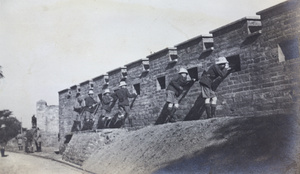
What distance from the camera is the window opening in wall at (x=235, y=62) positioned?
1097 cm

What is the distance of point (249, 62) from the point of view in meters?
10.2

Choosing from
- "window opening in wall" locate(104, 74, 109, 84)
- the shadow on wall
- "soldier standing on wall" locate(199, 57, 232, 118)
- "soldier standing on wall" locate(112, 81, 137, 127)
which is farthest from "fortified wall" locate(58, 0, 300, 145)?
"window opening in wall" locate(104, 74, 109, 84)

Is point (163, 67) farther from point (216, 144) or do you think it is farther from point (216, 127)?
point (216, 144)

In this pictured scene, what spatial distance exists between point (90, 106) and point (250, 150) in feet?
47.9

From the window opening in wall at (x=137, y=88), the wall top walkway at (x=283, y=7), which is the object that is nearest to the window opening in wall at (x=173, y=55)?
the window opening in wall at (x=137, y=88)

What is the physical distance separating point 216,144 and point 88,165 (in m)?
7.17

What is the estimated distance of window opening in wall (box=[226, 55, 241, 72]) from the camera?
10969 mm

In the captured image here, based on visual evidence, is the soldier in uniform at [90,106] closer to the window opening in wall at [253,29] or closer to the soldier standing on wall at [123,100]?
the soldier standing on wall at [123,100]

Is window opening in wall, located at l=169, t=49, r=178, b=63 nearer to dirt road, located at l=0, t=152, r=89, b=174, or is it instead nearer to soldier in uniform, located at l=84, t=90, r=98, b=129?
dirt road, located at l=0, t=152, r=89, b=174

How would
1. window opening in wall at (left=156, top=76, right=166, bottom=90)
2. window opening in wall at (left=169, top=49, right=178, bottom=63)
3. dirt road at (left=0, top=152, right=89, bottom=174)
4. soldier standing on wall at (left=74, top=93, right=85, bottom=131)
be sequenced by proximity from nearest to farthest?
dirt road at (left=0, top=152, right=89, bottom=174), window opening in wall at (left=169, top=49, right=178, bottom=63), window opening in wall at (left=156, top=76, right=166, bottom=90), soldier standing on wall at (left=74, top=93, right=85, bottom=131)

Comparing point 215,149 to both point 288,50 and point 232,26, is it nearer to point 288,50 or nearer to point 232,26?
point 288,50

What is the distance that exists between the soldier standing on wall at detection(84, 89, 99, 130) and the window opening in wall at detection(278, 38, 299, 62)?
12.9 m

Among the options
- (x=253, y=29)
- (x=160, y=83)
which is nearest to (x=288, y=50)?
(x=253, y=29)

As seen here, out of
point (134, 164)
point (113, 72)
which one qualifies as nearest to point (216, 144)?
point (134, 164)
